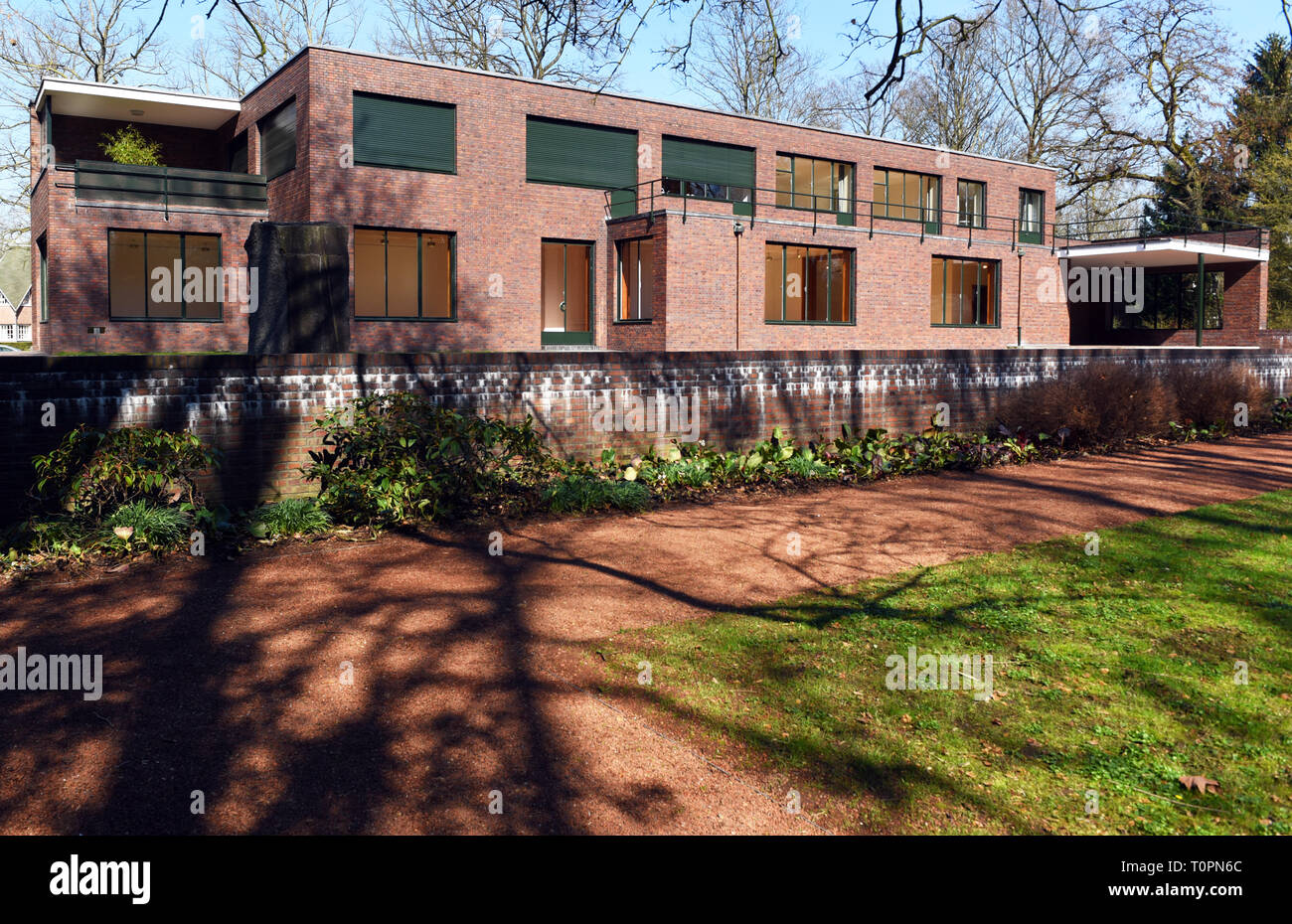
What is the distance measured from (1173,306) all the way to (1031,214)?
6605mm

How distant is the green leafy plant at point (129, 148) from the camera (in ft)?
83.5

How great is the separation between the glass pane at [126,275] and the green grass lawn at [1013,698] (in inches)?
906

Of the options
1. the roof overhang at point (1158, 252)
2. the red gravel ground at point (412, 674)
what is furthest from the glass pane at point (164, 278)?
the roof overhang at point (1158, 252)

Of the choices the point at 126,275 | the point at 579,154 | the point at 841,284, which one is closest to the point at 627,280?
the point at 579,154

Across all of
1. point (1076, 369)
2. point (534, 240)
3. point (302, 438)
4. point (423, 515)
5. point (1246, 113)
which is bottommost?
point (423, 515)

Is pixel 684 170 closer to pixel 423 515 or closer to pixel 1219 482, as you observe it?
pixel 1219 482

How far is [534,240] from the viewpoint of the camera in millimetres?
25906

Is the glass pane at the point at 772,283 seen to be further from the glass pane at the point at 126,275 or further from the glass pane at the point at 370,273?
the glass pane at the point at 126,275

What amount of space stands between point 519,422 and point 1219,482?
30.6ft

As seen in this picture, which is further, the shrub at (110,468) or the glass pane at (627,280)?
the glass pane at (627,280)

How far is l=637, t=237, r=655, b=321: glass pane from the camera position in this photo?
2506cm

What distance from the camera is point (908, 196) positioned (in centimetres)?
3397

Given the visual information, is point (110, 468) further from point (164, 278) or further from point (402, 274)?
point (164, 278)
